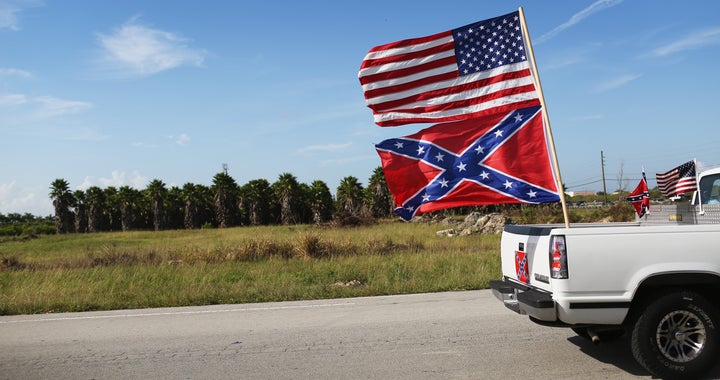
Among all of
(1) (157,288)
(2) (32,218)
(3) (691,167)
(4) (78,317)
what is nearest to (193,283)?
(1) (157,288)

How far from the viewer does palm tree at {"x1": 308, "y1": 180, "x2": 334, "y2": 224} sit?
78875 millimetres

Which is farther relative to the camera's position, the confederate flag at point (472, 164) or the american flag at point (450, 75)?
the american flag at point (450, 75)

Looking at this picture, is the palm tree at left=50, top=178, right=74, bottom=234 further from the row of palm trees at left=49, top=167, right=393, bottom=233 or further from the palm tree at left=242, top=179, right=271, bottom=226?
the palm tree at left=242, top=179, right=271, bottom=226

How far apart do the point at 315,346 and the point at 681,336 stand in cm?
372

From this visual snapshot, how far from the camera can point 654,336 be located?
4969 mm

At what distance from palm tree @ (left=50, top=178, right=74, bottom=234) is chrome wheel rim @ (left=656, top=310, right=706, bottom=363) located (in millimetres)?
87831

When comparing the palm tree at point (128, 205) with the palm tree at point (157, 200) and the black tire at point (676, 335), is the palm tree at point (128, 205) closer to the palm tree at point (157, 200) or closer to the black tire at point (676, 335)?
Result: the palm tree at point (157, 200)

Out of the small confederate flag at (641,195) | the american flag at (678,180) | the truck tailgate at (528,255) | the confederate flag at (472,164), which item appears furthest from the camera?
the small confederate flag at (641,195)

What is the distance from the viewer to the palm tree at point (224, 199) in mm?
80562

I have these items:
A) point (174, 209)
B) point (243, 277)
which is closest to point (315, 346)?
point (243, 277)

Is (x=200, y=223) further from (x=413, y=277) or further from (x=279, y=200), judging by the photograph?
(x=413, y=277)

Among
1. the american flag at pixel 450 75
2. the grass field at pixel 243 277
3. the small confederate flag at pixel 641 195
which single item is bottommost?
the grass field at pixel 243 277

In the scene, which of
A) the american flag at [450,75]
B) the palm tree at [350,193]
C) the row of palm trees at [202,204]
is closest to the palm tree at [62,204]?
the row of palm trees at [202,204]

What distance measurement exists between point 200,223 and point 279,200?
12.5 m
